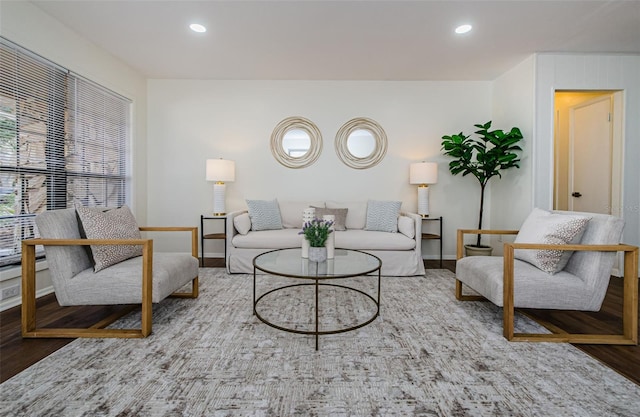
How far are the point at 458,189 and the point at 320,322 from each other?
10.5ft

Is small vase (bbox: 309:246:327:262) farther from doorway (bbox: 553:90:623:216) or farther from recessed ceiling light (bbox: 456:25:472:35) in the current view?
doorway (bbox: 553:90:623:216)

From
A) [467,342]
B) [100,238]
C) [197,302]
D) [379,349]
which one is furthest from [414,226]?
[100,238]

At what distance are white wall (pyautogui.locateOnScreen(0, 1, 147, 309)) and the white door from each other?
6.01 meters

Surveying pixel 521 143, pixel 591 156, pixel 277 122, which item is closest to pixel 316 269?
pixel 277 122

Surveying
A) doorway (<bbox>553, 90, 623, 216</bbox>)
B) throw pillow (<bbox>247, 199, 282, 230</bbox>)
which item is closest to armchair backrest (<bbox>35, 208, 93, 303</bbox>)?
throw pillow (<bbox>247, 199, 282, 230</bbox>)

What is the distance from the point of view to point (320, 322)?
210cm

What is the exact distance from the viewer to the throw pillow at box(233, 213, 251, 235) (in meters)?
3.47

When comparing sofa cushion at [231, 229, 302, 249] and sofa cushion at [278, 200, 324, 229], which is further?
sofa cushion at [278, 200, 324, 229]

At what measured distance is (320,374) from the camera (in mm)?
1512

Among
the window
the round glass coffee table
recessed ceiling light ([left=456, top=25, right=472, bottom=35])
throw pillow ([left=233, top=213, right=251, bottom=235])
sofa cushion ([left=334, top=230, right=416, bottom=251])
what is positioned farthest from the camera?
throw pillow ([left=233, top=213, right=251, bottom=235])

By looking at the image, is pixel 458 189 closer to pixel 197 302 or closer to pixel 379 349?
pixel 379 349

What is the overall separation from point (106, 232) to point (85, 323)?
68 centimetres

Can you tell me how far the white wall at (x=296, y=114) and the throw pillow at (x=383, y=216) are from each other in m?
0.51

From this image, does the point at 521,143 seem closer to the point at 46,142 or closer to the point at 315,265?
the point at 315,265
